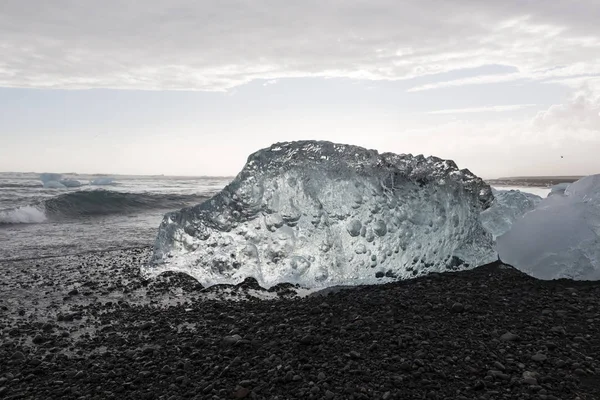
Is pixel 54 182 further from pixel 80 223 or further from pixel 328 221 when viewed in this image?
pixel 328 221

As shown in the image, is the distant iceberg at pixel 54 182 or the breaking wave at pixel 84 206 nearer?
the breaking wave at pixel 84 206

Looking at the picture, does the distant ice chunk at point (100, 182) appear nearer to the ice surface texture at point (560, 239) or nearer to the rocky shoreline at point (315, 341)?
the rocky shoreline at point (315, 341)

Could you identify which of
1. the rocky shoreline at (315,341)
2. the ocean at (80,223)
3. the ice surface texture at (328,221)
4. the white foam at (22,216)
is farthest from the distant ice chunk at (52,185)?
the ice surface texture at (328,221)

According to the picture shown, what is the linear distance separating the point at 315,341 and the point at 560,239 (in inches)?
136

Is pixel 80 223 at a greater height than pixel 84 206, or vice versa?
pixel 84 206

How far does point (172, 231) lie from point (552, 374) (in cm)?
477

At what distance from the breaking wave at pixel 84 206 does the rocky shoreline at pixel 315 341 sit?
8.68 meters

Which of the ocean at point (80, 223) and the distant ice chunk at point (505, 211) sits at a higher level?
the distant ice chunk at point (505, 211)

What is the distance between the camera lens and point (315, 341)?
148 inches

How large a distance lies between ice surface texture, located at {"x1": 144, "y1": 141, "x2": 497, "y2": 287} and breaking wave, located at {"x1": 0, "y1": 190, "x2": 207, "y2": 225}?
30.7 feet

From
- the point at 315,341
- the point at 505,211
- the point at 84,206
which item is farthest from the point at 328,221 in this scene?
the point at 84,206

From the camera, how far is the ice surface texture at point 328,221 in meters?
6.06

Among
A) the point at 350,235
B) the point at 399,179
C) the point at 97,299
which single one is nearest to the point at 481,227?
the point at 399,179

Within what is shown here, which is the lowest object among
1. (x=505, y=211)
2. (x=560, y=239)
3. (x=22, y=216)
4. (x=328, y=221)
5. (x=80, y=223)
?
(x=80, y=223)
